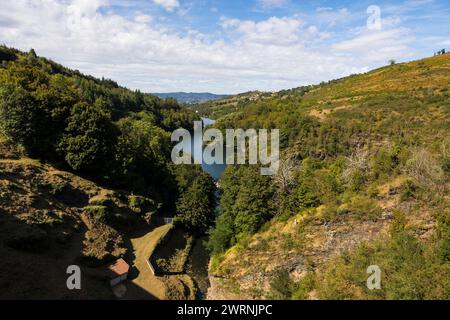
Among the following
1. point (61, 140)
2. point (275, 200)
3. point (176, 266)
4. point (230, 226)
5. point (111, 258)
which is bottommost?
point (176, 266)

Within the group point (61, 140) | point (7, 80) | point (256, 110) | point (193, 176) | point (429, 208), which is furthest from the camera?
point (256, 110)

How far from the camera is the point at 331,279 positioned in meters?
17.2

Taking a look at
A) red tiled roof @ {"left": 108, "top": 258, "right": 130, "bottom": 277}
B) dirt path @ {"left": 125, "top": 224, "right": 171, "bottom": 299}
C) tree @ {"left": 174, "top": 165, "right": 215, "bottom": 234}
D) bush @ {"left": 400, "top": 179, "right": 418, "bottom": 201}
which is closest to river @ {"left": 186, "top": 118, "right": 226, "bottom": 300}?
tree @ {"left": 174, "top": 165, "right": 215, "bottom": 234}

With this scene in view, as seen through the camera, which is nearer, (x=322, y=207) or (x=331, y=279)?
(x=331, y=279)

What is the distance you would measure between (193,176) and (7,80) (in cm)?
2694

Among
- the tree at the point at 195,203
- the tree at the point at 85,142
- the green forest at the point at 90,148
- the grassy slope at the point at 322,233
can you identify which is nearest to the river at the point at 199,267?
the grassy slope at the point at 322,233

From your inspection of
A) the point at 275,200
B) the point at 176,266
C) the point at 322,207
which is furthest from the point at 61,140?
the point at 322,207

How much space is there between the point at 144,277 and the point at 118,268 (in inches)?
98.4

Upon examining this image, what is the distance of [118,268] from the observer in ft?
88.9

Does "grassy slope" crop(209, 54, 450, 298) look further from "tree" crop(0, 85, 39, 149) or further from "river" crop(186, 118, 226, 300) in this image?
"tree" crop(0, 85, 39, 149)

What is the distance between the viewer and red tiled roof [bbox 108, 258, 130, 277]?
1039 inches

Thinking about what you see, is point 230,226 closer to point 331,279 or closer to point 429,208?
point 331,279

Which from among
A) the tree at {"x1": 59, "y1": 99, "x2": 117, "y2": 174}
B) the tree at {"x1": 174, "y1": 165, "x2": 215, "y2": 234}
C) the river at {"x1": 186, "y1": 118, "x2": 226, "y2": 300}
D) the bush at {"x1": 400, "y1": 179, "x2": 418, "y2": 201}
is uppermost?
the tree at {"x1": 59, "y1": 99, "x2": 117, "y2": 174}

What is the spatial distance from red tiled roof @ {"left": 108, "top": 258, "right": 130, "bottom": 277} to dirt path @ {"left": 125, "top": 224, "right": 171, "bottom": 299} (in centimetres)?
123
